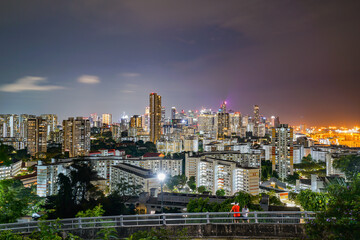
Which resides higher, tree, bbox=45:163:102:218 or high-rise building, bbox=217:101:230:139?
high-rise building, bbox=217:101:230:139

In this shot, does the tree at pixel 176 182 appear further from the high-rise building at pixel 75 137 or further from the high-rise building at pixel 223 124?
the high-rise building at pixel 223 124

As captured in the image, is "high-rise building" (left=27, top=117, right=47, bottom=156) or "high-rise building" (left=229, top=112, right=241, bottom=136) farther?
"high-rise building" (left=229, top=112, right=241, bottom=136)

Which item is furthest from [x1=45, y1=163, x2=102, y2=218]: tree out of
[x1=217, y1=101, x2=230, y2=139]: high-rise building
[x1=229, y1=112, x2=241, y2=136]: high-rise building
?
[x1=229, y1=112, x2=241, y2=136]: high-rise building

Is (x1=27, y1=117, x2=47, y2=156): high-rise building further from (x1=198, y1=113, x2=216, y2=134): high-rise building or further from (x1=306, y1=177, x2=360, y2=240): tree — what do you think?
(x1=198, y1=113, x2=216, y2=134): high-rise building

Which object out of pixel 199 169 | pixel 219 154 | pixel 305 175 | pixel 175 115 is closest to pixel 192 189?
pixel 199 169

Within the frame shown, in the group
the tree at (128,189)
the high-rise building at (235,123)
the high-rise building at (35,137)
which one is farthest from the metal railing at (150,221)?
the high-rise building at (235,123)

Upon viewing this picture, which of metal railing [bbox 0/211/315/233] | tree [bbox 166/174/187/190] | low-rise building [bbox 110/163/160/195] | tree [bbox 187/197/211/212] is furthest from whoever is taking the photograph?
tree [bbox 166/174/187/190]
